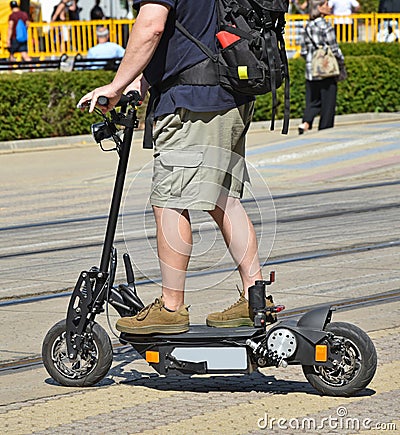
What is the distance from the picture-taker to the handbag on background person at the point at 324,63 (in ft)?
58.4

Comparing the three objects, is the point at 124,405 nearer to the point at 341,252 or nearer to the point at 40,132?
the point at 341,252

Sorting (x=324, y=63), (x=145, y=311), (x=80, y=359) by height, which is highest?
(x=145, y=311)

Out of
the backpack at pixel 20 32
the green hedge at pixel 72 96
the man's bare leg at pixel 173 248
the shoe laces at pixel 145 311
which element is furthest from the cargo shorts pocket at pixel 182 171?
the backpack at pixel 20 32

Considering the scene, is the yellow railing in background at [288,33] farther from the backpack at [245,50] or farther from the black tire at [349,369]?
the black tire at [349,369]

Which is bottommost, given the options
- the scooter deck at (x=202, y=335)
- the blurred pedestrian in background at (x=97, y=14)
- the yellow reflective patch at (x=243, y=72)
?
the blurred pedestrian in background at (x=97, y=14)

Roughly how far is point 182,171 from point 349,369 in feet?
3.58

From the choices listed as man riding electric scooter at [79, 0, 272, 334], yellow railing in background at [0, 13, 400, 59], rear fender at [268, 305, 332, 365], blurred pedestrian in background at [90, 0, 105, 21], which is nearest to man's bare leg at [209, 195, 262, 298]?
man riding electric scooter at [79, 0, 272, 334]

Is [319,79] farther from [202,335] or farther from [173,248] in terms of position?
[202,335]

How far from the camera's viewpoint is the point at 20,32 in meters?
25.8

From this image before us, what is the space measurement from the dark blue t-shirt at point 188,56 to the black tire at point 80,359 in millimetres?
1015

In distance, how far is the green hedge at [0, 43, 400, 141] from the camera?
19203 millimetres

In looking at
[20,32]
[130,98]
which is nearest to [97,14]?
[20,32]

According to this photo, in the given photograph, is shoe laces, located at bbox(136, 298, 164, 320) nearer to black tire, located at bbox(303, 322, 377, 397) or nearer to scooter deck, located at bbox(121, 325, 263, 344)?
scooter deck, located at bbox(121, 325, 263, 344)

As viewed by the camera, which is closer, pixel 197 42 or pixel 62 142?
pixel 197 42
